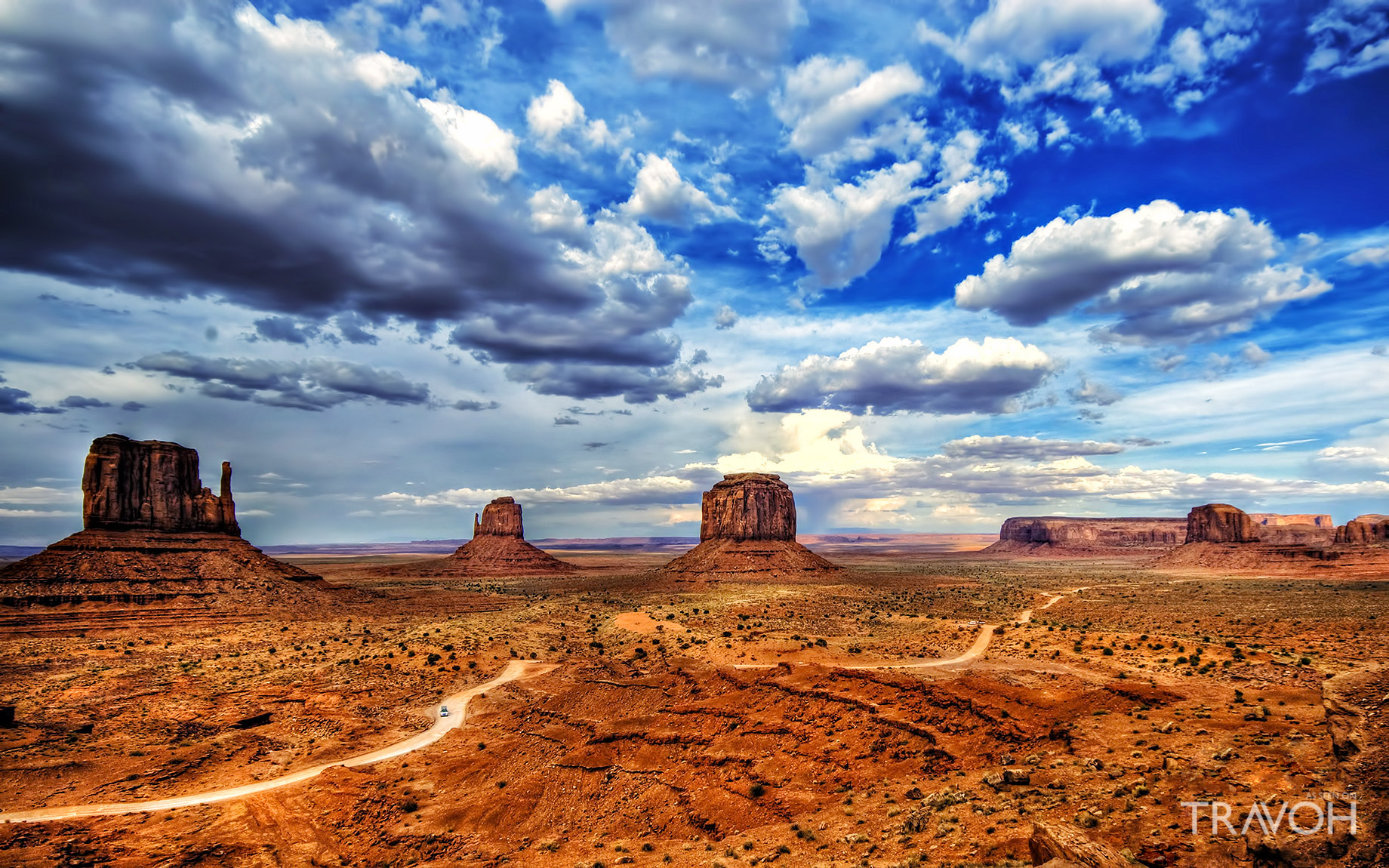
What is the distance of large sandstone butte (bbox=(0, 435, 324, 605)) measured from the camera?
2400 inches

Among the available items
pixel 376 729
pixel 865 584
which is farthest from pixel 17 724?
pixel 865 584

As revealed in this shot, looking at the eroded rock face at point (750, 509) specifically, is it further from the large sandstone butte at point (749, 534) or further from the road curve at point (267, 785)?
the road curve at point (267, 785)

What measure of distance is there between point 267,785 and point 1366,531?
185 metres

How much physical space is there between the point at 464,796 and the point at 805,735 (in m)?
15.5

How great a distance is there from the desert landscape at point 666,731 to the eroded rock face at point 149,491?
4.17ft

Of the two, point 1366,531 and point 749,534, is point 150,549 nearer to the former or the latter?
point 749,534

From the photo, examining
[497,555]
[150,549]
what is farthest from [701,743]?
[497,555]

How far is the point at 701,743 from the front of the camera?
96.8ft

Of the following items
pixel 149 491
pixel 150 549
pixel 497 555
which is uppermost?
pixel 149 491

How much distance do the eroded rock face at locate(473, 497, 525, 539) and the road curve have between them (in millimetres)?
120279

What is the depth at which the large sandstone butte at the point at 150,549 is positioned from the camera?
60969mm

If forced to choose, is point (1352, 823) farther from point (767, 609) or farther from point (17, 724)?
point (767, 609)

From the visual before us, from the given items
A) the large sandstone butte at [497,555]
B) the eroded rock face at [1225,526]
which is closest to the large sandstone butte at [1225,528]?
the eroded rock face at [1225,526]

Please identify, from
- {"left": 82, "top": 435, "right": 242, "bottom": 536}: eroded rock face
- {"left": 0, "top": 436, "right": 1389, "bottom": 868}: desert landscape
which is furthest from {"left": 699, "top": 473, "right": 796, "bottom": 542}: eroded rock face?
{"left": 82, "top": 435, "right": 242, "bottom": 536}: eroded rock face
